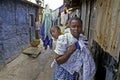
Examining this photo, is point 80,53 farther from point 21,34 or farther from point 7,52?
point 21,34

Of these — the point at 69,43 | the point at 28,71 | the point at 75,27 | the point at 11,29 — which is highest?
the point at 11,29

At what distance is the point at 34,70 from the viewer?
6.93 m

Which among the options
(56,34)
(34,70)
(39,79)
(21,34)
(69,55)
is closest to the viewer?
(69,55)

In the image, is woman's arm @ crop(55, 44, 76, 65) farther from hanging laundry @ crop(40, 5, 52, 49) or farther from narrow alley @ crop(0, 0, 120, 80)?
hanging laundry @ crop(40, 5, 52, 49)

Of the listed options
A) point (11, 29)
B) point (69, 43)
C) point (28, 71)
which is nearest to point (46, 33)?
point (28, 71)

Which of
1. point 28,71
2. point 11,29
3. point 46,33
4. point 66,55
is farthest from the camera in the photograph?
point 11,29

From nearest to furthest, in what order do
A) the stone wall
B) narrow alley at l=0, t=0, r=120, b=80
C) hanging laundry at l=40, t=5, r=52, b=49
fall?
narrow alley at l=0, t=0, r=120, b=80 → hanging laundry at l=40, t=5, r=52, b=49 → the stone wall

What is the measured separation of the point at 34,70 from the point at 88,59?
17.3ft

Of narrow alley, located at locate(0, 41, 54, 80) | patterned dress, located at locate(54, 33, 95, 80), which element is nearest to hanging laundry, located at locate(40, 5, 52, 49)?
narrow alley, located at locate(0, 41, 54, 80)

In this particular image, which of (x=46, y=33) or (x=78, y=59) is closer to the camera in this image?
(x=78, y=59)

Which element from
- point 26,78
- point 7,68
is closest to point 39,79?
point 26,78

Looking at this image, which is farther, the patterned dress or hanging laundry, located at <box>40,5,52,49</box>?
hanging laundry, located at <box>40,5,52,49</box>

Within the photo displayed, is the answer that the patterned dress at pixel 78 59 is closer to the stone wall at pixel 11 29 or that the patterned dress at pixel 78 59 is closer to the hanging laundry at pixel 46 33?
the hanging laundry at pixel 46 33

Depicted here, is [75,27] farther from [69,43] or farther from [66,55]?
[66,55]
